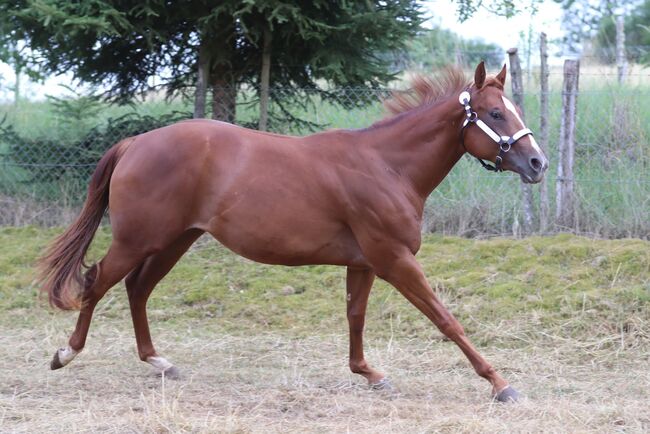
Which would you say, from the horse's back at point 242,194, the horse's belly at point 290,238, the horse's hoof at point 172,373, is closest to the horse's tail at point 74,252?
the horse's back at point 242,194

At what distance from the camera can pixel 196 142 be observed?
5316 millimetres

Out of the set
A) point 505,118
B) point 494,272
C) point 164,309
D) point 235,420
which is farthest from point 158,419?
point 494,272

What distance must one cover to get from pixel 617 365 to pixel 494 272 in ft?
5.53

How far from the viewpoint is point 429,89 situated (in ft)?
17.7

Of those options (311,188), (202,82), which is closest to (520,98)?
(202,82)

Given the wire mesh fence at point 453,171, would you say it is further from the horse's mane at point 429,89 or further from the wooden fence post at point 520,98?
the horse's mane at point 429,89

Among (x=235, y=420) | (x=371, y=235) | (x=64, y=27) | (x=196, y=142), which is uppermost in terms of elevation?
(x=64, y=27)

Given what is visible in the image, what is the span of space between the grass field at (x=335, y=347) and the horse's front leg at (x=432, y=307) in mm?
177

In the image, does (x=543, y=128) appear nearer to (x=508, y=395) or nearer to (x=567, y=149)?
(x=567, y=149)

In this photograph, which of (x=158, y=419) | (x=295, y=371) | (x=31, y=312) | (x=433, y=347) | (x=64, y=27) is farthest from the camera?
(x=64, y=27)

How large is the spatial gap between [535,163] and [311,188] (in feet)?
4.41

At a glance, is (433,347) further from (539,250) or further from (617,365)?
(539,250)

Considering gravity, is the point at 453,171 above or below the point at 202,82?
below

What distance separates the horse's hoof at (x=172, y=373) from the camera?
5543 millimetres
